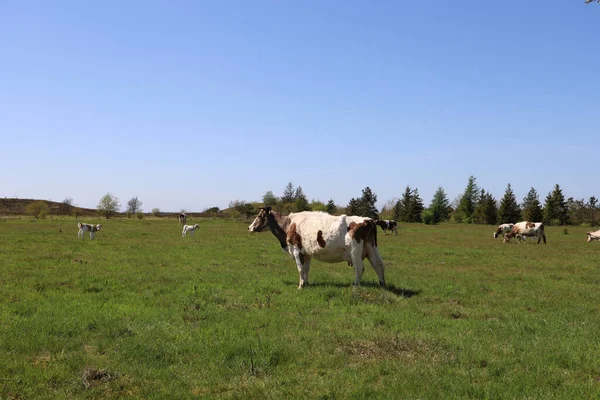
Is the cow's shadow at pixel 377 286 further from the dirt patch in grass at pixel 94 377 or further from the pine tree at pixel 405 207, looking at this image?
the pine tree at pixel 405 207

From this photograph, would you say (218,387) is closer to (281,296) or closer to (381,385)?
(381,385)

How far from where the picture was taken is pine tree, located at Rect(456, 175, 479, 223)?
349 feet

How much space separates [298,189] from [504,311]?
12749 centimetres

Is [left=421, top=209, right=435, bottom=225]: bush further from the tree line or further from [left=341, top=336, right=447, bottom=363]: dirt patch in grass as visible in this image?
[left=341, top=336, right=447, bottom=363]: dirt patch in grass

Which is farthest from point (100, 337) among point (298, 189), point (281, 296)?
point (298, 189)

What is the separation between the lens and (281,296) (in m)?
11.8

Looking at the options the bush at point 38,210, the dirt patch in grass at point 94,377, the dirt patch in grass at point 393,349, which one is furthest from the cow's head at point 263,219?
the bush at point 38,210

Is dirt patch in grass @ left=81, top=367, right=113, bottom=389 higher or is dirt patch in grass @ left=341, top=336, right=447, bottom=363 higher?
dirt patch in grass @ left=341, top=336, right=447, bottom=363

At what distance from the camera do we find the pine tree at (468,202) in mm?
106369

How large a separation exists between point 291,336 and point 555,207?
9687 centimetres

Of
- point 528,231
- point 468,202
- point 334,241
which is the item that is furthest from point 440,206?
point 334,241

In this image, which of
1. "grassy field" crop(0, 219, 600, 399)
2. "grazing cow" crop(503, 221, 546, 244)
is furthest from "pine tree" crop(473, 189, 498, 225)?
"grassy field" crop(0, 219, 600, 399)

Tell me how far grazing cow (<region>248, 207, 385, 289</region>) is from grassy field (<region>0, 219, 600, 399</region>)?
82 centimetres

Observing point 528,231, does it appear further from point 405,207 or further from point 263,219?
point 405,207
